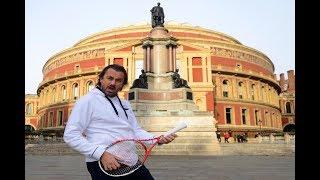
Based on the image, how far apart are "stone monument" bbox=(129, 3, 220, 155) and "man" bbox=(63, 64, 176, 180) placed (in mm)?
11983

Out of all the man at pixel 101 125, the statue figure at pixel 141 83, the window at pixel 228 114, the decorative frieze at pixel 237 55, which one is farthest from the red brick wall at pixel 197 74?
the man at pixel 101 125

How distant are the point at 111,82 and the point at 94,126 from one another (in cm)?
33

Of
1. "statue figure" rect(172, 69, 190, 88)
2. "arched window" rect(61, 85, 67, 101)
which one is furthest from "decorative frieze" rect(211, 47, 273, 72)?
"statue figure" rect(172, 69, 190, 88)

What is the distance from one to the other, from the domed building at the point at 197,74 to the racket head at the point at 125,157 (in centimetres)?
3855

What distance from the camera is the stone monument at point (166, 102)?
14.9 metres

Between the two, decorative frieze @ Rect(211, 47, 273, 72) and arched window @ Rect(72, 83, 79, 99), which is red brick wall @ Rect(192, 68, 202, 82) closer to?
decorative frieze @ Rect(211, 47, 273, 72)

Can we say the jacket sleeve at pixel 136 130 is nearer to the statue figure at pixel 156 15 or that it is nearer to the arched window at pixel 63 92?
the statue figure at pixel 156 15

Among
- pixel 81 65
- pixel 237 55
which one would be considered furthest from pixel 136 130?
pixel 237 55

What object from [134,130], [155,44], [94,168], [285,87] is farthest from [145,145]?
[285,87]

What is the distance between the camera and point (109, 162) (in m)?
2.19

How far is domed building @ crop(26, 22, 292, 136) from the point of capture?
1655 inches
